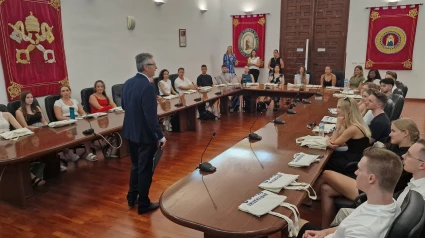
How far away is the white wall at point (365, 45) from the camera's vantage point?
7.91 m

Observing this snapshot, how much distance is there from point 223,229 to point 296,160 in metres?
1.03

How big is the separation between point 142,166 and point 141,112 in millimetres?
489

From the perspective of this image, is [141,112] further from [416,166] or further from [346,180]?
[416,166]

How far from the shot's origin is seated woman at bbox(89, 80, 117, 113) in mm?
4707

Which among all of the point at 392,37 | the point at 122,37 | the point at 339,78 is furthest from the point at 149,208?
the point at 392,37

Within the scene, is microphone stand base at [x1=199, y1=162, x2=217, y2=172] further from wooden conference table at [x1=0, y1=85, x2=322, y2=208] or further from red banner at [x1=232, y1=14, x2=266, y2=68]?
red banner at [x1=232, y1=14, x2=266, y2=68]

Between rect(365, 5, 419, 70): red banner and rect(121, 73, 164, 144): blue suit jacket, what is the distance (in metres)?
7.56

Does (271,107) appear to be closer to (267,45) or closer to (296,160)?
(267,45)

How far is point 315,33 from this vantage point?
906 cm

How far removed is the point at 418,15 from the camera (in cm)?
778

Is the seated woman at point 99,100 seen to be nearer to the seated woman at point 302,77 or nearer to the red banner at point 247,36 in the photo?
the seated woman at point 302,77

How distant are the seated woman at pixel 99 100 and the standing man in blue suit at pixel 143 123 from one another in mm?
2007

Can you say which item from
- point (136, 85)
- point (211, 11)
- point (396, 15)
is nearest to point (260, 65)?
point (211, 11)

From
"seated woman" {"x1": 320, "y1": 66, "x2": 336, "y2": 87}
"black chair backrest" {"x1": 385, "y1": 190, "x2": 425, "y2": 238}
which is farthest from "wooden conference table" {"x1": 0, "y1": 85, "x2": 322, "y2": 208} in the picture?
"seated woman" {"x1": 320, "y1": 66, "x2": 336, "y2": 87}
